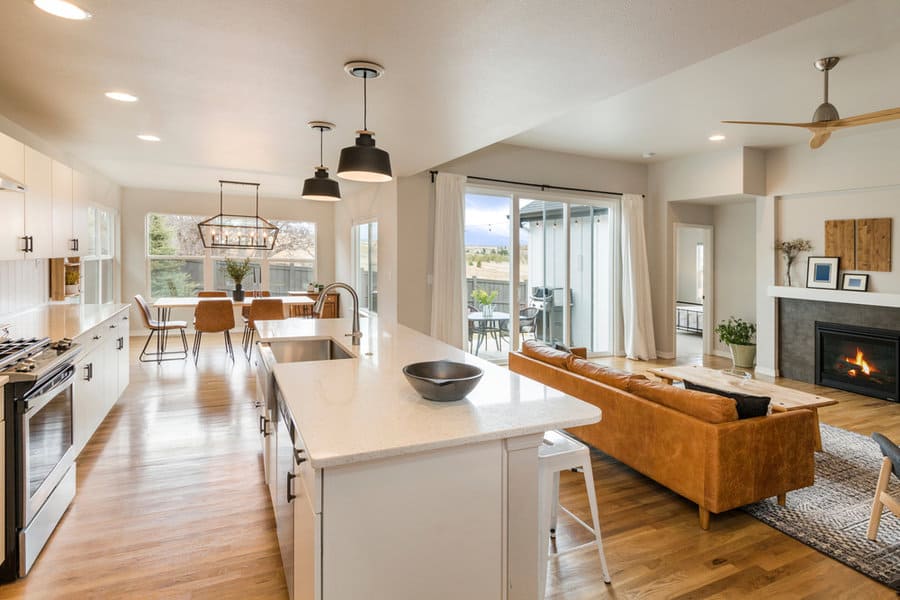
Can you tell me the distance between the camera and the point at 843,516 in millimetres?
2662

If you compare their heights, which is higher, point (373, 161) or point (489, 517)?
point (373, 161)

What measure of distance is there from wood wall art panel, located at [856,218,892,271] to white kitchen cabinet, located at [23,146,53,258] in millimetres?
7485

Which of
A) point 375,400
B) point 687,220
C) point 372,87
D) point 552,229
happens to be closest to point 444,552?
point 375,400

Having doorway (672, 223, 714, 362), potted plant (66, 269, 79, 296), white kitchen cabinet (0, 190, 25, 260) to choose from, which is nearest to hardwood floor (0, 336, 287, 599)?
white kitchen cabinet (0, 190, 25, 260)

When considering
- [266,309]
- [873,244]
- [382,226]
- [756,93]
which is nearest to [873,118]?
[756,93]

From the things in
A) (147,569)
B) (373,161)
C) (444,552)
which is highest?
(373,161)

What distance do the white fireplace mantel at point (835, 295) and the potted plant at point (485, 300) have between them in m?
3.43

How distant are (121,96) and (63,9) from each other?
1.24 meters

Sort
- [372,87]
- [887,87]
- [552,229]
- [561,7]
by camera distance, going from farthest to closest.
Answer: [552,229] < [887,87] < [372,87] < [561,7]

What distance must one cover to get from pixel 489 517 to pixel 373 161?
1739 mm

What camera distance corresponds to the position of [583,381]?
328cm

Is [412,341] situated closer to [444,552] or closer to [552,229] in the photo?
[444,552]

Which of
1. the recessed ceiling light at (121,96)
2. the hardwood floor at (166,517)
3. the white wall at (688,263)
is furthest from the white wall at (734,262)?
the recessed ceiling light at (121,96)

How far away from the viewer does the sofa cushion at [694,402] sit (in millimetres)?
2482
